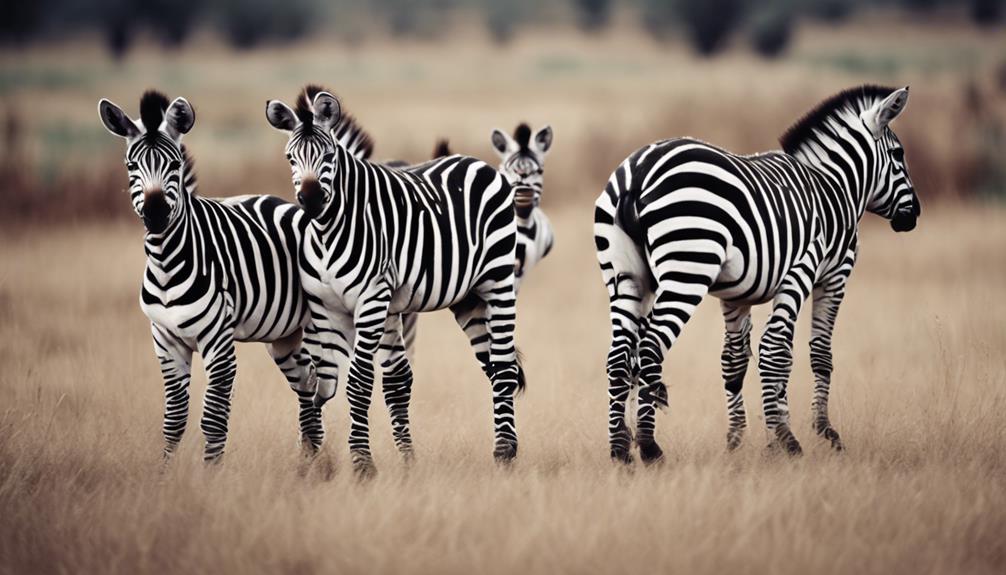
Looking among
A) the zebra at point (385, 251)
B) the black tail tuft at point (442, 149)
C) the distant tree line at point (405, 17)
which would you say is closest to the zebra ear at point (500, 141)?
the black tail tuft at point (442, 149)

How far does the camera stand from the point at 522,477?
285 inches

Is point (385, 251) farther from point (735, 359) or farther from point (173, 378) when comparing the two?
point (735, 359)

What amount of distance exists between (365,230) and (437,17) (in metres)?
85.7

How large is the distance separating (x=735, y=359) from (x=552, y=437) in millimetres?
1535

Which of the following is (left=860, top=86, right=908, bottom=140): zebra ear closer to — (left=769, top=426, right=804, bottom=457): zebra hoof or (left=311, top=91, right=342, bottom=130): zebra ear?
(left=769, top=426, right=804, bottom=457): zebra hoof

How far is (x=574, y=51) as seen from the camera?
57219 mm

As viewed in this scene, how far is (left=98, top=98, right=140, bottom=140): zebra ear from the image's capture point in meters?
6.67

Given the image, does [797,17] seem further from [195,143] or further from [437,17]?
[195,143]

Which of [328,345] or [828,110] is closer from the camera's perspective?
[328,345]

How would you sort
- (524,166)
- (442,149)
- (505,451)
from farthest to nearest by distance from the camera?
(524,166) → (442,149) → (505,451)

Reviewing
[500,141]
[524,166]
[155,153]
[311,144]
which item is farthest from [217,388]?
[500,141]

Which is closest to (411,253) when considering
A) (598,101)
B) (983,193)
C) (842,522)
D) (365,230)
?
(365,230)

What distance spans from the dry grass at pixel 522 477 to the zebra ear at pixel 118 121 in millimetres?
2079

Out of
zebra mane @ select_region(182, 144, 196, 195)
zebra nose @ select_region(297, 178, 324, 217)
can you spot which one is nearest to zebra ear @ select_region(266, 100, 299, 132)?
zebra nose @ select_region(297, 178, 324, 217)
